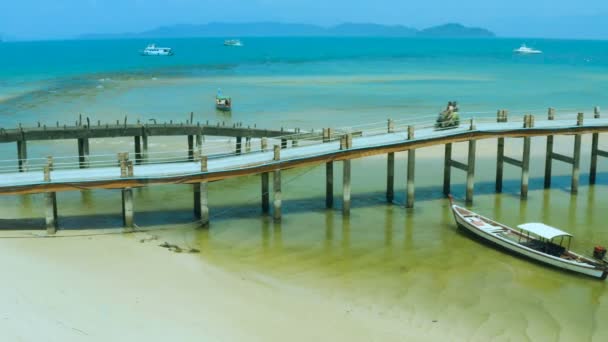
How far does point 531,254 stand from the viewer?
21.0 metres

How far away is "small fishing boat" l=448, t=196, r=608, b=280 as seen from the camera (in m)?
19.8

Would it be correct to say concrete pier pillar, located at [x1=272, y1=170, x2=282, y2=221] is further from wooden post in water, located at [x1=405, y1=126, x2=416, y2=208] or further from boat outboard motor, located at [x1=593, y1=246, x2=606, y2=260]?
boat outboard motor, located at [x1=593, y1=246, x2=606, y2=260]

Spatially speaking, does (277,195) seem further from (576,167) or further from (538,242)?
(576,167)

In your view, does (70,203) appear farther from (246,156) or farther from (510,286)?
(510,286)

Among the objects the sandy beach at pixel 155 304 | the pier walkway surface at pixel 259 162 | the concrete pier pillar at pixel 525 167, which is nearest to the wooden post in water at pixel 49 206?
the pier walkway surface at pixel 259 162

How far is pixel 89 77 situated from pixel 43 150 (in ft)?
195

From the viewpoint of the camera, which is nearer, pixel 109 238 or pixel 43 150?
pixel 109 238

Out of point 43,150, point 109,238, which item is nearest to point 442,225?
point 109,238

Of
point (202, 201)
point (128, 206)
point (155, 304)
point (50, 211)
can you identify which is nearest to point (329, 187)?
point (202, 201)

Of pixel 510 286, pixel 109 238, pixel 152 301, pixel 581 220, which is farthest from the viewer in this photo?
pixel 581 220

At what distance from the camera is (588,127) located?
28.3 meters

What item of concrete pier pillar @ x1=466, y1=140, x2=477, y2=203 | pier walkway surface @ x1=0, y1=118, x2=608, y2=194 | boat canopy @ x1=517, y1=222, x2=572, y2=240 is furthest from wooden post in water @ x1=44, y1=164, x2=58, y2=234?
concrete pier pillar @ x1=466, y1=140, x2=477, y2=203

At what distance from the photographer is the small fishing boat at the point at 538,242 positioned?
19.8 meters

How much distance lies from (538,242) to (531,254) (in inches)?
29.1
